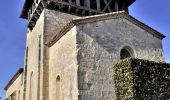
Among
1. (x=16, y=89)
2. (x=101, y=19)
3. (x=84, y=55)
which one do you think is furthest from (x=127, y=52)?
(x=16, y=89)

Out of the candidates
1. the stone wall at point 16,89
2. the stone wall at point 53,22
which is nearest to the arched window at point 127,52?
the stone wall at point 53,22

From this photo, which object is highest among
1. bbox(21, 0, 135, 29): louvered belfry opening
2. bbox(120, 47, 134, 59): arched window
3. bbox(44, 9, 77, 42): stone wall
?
bbox(21, 0, 135, 29): louvered belfry opening

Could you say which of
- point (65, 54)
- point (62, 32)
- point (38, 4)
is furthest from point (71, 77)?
point (38, 4)

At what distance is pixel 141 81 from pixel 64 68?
400cm

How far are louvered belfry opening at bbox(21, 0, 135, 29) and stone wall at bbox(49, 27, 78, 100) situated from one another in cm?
304

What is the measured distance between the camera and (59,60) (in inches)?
521

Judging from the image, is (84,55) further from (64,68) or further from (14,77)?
(14,77)

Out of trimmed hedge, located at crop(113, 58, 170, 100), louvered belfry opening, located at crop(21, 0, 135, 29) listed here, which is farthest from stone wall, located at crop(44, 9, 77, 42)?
trimmed hedge, located at crop(113, 58, 170, 100)

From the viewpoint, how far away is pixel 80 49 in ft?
39.0

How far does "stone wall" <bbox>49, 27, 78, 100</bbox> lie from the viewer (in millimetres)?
11594

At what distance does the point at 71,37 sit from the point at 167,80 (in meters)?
4.56

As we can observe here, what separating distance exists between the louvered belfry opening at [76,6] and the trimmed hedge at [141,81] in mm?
7243

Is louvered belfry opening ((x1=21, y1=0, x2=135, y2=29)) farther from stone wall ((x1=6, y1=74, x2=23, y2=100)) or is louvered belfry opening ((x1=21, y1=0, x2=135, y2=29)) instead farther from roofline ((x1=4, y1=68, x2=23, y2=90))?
stone wall ((x1=6, y1=74, x2=23, y2=100))

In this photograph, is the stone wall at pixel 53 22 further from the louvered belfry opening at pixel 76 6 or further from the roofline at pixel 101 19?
the roofline at pixel 101 19
